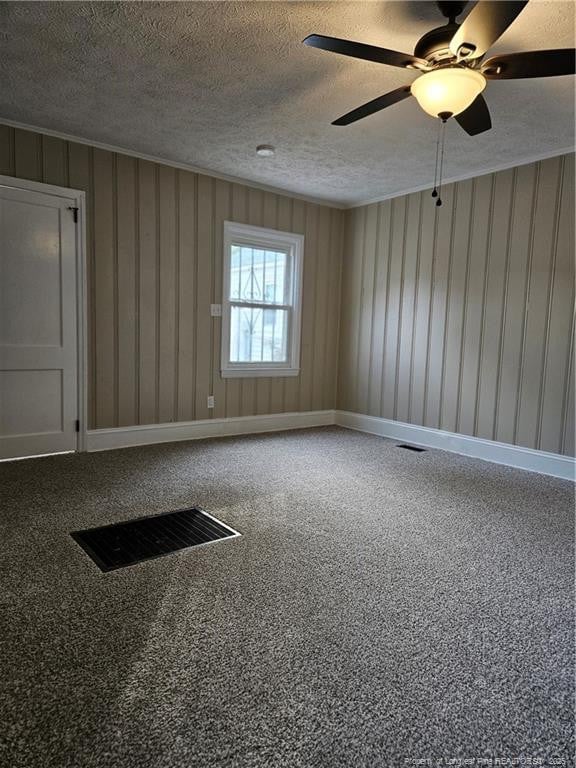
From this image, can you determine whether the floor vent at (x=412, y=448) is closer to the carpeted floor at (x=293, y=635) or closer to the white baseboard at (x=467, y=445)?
the white baseboard at (x=467, y=445)

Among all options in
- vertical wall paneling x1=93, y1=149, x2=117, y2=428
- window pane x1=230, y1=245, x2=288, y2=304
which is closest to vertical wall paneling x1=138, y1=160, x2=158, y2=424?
vertical wall paneling x1=93, y1=149, x2=117, y2=428

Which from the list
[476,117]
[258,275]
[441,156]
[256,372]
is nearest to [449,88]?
[476,117]

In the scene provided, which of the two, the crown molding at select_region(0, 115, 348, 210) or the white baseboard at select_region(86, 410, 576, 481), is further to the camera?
the white baseboard at select_region(86, 410, 576, 481)

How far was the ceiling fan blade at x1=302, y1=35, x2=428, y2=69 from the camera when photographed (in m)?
1.88

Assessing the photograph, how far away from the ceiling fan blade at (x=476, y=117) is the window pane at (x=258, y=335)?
9.25ft

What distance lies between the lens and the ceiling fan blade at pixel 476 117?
7.79 feet

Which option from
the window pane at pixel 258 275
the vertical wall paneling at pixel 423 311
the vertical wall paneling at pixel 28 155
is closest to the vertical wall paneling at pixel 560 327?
the vertical wall paneling at pixel 423 311

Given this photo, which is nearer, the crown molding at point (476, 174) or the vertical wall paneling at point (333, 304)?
the crown molding at point (476, 174)

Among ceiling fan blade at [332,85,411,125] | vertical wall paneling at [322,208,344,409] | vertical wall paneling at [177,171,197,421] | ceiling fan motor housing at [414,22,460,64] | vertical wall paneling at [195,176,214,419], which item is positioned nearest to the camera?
ceiling fan motor housing at [414,22,460,64]

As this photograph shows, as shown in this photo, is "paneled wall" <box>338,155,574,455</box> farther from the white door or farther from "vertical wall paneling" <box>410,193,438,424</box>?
the white door

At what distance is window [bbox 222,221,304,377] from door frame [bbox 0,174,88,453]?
1.32m

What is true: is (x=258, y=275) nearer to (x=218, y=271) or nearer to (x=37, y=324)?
(x=218, y=271)

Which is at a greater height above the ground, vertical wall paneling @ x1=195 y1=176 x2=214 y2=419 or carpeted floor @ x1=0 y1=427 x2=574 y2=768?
vertical wall paneling @ x1=195 y1=176 x2=214 y2=419

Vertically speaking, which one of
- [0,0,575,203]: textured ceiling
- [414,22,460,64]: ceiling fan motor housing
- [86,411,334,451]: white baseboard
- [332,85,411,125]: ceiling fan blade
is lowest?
[86,411,334,451]: white baseboard
